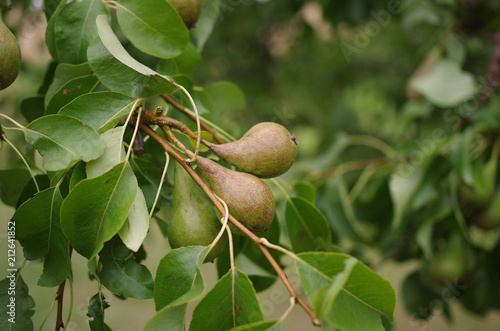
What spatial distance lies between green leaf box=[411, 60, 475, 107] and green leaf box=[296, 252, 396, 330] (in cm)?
110

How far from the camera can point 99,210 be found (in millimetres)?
588

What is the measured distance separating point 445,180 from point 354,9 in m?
0.84

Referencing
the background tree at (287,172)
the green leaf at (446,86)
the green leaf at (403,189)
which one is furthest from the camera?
the green leaf at (446,86)

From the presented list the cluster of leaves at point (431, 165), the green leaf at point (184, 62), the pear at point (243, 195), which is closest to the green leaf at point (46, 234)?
the pear at point (243, 195)

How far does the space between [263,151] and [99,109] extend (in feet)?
0.77

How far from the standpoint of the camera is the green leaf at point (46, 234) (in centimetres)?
64

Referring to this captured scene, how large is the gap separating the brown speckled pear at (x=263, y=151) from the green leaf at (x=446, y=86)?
3.41 ft

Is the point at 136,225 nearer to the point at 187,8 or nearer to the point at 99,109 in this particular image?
the point at 99,109

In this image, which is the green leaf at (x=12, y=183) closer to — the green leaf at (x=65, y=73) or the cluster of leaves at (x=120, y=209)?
the cluster of leaves at (x=120, y=209)

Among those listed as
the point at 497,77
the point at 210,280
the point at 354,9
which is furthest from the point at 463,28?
the point at 210,280

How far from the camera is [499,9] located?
1.70 metres

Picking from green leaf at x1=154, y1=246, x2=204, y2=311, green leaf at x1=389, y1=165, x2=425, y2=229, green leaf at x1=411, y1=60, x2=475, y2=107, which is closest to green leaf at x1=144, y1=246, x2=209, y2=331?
green leaf at x1=154, y1=246, x2=204, y2=311

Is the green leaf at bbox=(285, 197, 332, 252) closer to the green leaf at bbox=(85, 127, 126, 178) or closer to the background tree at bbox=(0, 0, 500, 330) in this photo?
the background tree at bbox=(0, 0, 500, 330)

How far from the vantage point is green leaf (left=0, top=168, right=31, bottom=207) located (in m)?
0.77
